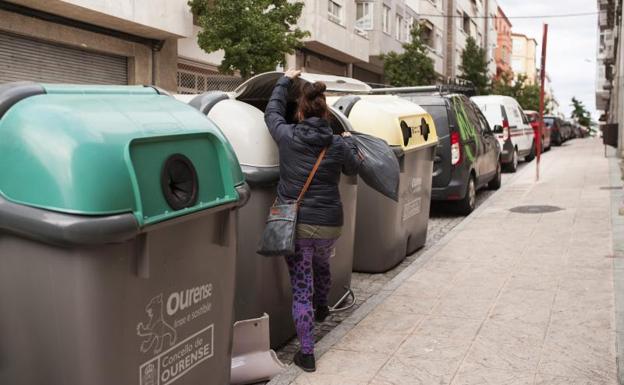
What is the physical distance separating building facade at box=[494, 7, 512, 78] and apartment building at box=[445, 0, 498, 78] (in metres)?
11.3

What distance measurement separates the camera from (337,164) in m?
4.40

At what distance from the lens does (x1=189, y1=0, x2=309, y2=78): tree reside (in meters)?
16.7

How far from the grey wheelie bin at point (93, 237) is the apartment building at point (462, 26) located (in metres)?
43.2

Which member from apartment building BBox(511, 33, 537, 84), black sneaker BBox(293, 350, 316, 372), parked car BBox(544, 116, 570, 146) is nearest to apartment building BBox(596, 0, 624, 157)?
parked car BBox(544, 116, 570, 146)

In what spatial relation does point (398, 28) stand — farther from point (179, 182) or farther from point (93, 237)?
point (93, 237)

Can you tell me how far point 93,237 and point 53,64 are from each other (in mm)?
13804

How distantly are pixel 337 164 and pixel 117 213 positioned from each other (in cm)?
192

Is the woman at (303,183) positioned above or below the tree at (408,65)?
below

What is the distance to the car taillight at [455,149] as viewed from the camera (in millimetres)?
9867

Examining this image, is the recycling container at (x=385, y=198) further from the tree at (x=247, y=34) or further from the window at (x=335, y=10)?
the window at (x=335, y=10)

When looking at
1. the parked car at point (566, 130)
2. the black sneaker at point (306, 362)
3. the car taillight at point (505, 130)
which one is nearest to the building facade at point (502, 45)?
the parked car at point (566, 130)

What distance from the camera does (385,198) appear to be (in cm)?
672

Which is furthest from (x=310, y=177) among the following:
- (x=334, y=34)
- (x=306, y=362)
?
(x=334, y=34)

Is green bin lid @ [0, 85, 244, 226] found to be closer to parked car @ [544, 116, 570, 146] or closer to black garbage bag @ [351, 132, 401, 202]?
black garbage bag @ [351, 132, 401, 202]
